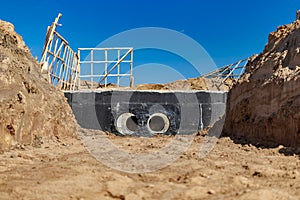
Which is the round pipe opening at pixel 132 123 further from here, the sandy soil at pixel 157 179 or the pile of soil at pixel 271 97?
the sandy soil at pixel 157 179

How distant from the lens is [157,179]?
3.19 meters

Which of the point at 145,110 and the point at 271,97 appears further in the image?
the point at 145,110

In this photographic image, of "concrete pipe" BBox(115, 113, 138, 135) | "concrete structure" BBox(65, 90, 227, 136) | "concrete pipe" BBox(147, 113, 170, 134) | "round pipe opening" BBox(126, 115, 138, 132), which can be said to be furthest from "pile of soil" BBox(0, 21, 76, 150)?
"concrete pipe" BBox(147, 113, 170, 134)

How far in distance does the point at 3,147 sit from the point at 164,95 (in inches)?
267

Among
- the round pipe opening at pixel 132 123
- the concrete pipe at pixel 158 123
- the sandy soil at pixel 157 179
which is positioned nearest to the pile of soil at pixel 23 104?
the sandy soil at pixel 157 179

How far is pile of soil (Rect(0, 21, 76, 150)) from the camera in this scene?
473 centimetres

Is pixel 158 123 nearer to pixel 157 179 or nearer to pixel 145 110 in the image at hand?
pixel 145 110

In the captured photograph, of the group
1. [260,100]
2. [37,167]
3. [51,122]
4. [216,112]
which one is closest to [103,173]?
[37,167]

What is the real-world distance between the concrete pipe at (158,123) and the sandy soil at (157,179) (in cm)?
639

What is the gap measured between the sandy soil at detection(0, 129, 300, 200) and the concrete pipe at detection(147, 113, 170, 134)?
6.39 m

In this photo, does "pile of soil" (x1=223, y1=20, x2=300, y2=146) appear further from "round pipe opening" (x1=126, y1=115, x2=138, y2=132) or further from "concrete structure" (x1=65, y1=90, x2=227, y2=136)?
"round pipe opening" (x1=126, y1=115, x2=138, y2=132)

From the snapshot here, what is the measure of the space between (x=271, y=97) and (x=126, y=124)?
5.79 meters

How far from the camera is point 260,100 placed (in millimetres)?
6359

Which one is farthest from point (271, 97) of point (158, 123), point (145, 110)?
point (158, 123)
